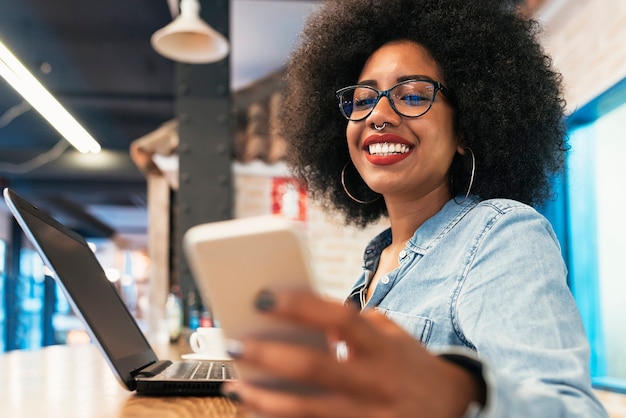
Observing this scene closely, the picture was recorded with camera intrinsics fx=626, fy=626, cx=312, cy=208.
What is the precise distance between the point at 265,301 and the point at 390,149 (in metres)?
0.81

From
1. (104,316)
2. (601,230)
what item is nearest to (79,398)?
(104,316)

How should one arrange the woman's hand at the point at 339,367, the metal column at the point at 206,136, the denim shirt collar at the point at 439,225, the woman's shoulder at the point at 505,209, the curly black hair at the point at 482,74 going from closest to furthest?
the woman's hand at the point at 339,367 → the woman's shoulder at the point at 505,209 → the denim shirt collar at the point at 439,225 → the curly black hair at the point at 482,74 → the metal column at the point at 206,136

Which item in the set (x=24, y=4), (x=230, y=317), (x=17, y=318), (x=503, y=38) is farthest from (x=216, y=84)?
(x=17, y=318)

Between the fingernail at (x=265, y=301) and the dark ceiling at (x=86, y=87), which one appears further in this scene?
the dark ceiling at (x=86, y=87)

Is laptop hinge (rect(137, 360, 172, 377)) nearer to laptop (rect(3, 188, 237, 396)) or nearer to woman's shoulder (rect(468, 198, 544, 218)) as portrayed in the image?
laptop (rect(3, 188, 237, 396))

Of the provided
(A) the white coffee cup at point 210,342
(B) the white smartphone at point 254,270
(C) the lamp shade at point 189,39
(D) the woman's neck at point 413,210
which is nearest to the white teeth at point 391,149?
(D) the woman's neck at point 413,210

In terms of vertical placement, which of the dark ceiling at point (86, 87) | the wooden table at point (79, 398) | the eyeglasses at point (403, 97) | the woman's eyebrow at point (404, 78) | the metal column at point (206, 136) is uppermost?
the dark ceiling at point (86, 87)

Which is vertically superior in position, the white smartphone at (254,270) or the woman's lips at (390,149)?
the woman's lips at (390,149)

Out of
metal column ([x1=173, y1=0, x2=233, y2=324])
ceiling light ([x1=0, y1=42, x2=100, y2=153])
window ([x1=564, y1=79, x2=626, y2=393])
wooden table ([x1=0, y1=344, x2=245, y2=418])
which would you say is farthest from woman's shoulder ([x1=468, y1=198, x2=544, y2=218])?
metal column ([x1=173, y1=0, x2=233, y2=324])

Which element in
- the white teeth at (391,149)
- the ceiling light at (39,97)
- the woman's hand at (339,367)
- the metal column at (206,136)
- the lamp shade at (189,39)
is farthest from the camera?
the metal column at (206,136)

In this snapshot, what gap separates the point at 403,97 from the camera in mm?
1214

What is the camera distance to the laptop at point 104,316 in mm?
954

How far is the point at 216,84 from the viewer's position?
154 inches

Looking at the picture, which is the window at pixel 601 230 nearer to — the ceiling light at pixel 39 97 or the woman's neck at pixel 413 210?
the woman's neck at pixel 413 210
